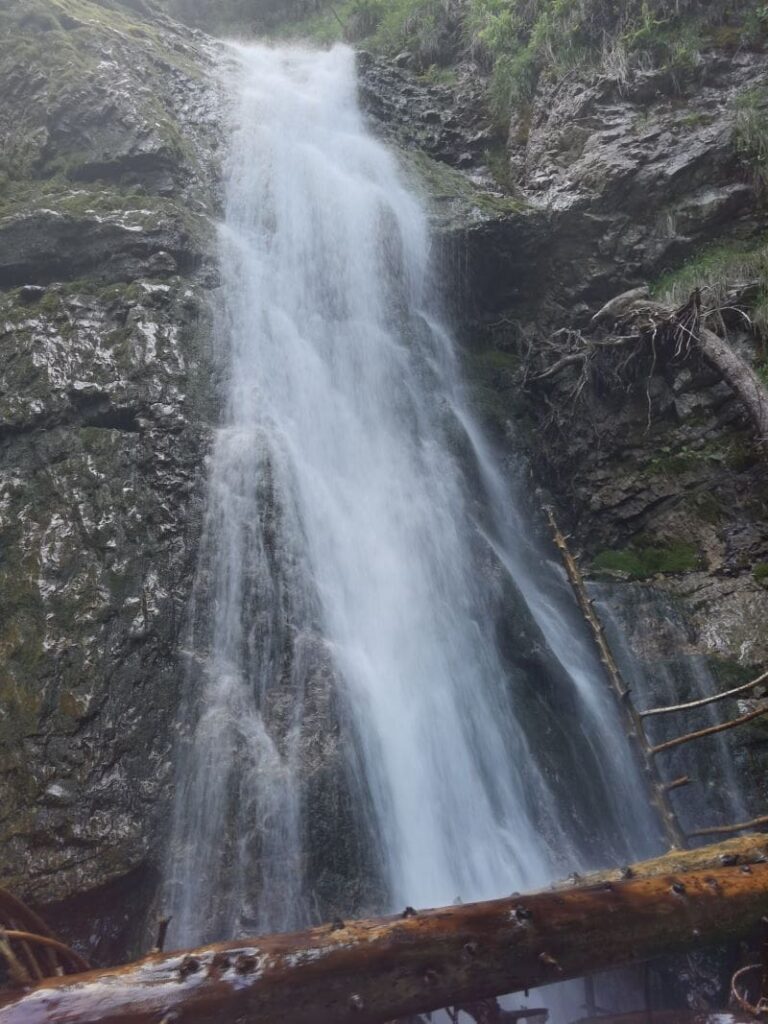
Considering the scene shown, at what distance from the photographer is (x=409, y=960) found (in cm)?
240

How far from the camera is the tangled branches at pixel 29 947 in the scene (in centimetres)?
259

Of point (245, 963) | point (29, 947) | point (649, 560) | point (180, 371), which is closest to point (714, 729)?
point (245, 963)

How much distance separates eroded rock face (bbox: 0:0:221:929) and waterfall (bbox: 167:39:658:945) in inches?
13.8

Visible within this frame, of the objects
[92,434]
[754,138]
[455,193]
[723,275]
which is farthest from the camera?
[455,193]

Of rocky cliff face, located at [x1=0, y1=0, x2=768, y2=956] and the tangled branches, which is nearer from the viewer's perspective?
the tangled branches

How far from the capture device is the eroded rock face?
182 inches

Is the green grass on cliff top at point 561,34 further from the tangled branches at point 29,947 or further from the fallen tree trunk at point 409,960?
the tangled branches at point 29,947

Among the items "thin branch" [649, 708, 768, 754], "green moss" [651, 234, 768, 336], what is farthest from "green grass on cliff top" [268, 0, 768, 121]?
"thin branch" [649, 708, 768, 754]

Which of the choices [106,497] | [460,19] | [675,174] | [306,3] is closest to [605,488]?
[675,174]

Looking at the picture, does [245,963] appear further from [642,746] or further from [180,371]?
[180,371]

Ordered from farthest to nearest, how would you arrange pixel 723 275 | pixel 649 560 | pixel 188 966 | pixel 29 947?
1. pixel 723 275
2. pixel 649 560
3. pixel 29 947
4. pixel 188 966

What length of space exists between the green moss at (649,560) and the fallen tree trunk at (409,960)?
17.9ft

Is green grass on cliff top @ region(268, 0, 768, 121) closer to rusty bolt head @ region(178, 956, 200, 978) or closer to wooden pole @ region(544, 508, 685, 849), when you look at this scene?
wooden pole @ region(544, 508, 685, 849)

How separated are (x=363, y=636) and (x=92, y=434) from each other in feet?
A: 9.99
